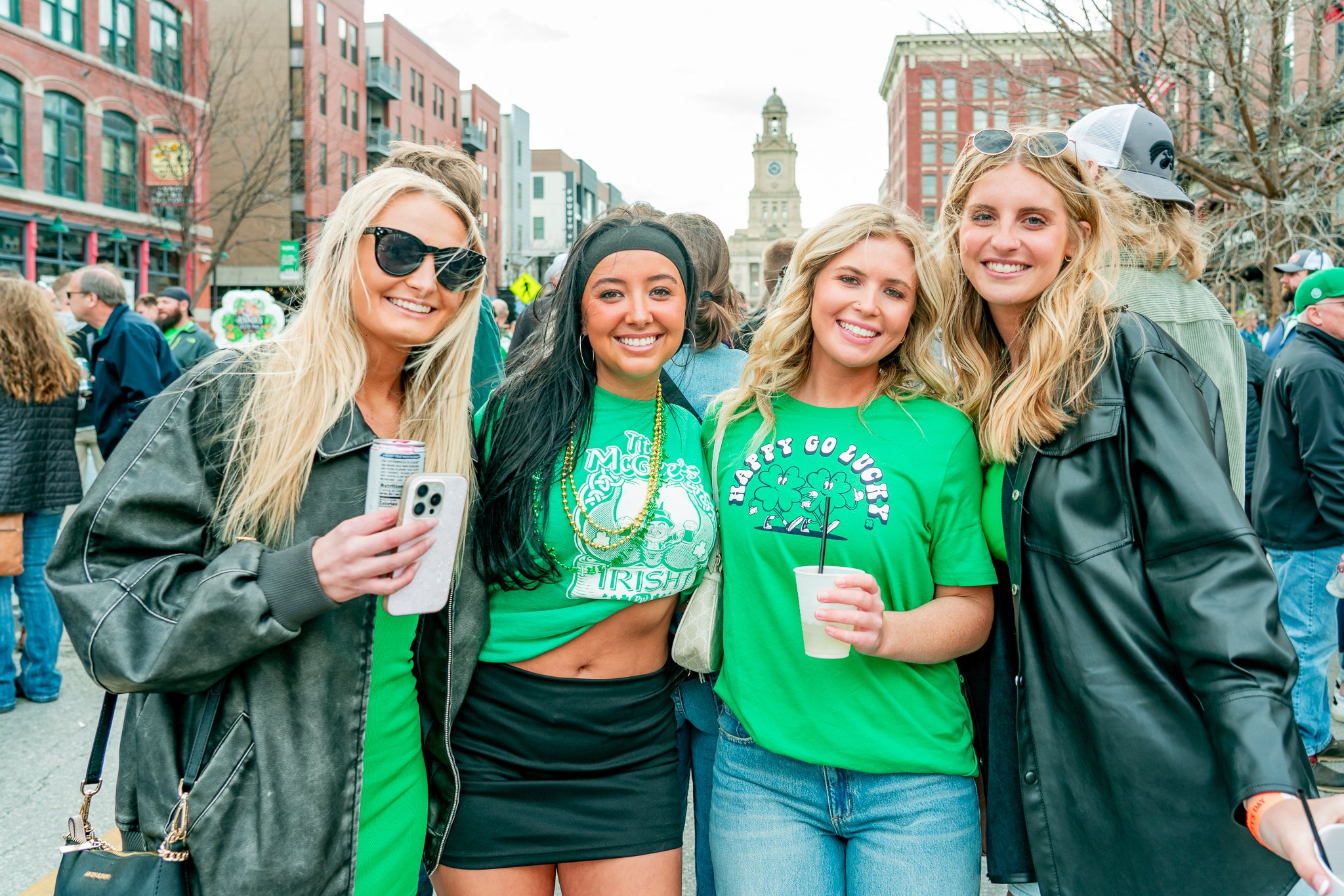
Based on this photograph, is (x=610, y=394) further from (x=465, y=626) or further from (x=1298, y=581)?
(x=1298, y=581)

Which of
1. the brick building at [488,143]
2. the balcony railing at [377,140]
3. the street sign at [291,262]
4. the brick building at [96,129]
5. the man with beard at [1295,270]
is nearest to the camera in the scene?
the street sign at [291,262]

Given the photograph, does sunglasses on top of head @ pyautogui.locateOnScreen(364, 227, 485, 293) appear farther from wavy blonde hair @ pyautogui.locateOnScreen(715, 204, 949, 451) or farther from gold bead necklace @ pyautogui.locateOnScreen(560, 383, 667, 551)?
wavy blonde hair @ pyautogui.locateOnScreen(715, 204, 949, 451)

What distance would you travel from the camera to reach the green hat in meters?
4.91

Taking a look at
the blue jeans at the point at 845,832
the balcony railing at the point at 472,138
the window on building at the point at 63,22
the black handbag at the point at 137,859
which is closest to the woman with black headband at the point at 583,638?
the blue jeans at the point at 845,832

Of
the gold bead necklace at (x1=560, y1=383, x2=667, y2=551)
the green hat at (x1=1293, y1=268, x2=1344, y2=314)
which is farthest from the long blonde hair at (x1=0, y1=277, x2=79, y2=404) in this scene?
the green hat at (x1=1293, y1=268, x2=1344, y2=314)

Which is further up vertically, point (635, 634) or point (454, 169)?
point (454, 169)

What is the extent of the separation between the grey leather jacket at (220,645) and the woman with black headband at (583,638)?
404mm

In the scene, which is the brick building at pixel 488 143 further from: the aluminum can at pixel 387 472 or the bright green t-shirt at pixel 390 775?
the aluminum can at pixel 387 472

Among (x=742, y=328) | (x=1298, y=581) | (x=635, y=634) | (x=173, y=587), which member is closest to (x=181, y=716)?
(x=173, y=587)

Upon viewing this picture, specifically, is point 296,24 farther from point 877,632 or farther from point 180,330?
point 877,632

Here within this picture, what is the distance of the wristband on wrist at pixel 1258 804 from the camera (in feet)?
5.76

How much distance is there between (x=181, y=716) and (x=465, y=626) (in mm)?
658

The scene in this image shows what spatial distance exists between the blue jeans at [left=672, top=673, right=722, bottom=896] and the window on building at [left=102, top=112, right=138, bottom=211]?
107ft

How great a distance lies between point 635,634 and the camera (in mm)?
2494
